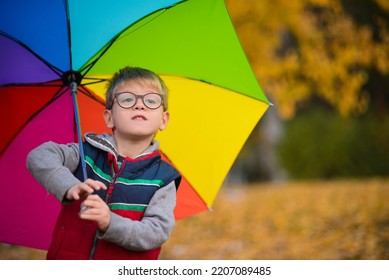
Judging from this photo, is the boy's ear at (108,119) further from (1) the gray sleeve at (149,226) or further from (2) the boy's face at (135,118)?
(1) the gray sleeve at (149,226)

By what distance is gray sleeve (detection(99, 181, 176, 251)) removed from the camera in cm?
215

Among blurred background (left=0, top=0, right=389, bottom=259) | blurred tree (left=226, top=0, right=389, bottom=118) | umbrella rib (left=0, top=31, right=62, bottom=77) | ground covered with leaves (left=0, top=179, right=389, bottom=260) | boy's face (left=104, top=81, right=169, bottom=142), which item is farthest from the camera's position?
blurred tree (left=226, top=0, right=389, bottom=118)

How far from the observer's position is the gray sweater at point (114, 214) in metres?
2.15

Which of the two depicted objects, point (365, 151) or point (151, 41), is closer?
point (151, 41)

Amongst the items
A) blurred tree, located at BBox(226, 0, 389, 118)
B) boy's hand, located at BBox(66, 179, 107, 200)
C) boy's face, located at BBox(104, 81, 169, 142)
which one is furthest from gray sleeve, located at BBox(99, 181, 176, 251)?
blurred tree, located at BBox(226, 0, 389, 118)

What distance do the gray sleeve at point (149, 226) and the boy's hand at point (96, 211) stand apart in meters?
0.04

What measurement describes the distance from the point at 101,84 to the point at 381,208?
6.03 metres

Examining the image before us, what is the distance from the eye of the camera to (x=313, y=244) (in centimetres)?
684

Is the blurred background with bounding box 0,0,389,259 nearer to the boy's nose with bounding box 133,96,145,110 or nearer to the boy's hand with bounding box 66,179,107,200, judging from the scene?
the boy's nose with bounding box 133,96,145,110

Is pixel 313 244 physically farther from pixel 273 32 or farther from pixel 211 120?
pixel 211 120

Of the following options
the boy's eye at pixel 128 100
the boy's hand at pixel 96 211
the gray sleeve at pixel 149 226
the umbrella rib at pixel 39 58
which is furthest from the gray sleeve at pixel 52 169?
the umbrella rib at pixel 39 58
